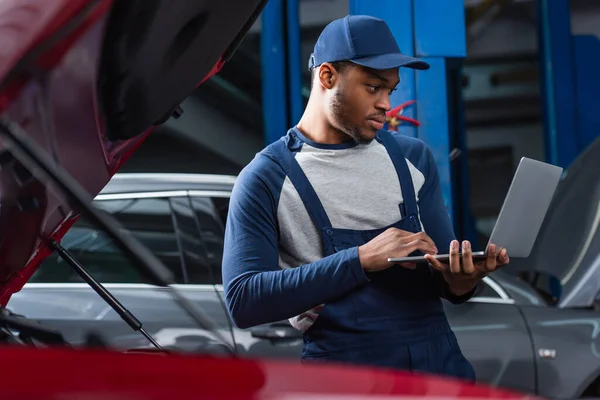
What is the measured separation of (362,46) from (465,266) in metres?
0.54

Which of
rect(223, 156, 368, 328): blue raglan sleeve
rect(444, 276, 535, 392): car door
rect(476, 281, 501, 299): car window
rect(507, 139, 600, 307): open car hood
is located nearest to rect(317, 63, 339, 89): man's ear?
rect(223, 156, 368, 328): blue raglan sleeve

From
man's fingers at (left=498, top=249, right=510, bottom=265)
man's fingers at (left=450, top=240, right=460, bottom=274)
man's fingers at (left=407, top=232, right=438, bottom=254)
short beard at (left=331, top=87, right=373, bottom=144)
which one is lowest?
man's fingers at (left=498, top=249, right=510, bottom=265)

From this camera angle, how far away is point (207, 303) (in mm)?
4363

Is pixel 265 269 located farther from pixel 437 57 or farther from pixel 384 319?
pixel 437 57

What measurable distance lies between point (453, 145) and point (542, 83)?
84 centimetres

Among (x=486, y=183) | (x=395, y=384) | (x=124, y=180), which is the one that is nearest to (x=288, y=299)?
(x=395, y=384)

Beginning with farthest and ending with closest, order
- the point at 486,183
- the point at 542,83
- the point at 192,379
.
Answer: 1. the point at 486,183
2. the point at 542,83
3. the point at 192,379

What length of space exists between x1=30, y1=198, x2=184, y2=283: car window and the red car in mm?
2160

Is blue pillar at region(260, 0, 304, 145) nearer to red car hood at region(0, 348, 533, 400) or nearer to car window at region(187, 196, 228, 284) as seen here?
car window at region(187, 196, 228, 284)

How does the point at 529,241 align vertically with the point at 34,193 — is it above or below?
below

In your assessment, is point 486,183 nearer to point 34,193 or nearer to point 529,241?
point 529,241

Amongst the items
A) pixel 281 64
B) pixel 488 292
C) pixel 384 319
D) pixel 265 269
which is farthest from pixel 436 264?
pixel 281 64

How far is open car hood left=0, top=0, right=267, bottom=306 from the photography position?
146 cm

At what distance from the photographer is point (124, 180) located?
457 cm
